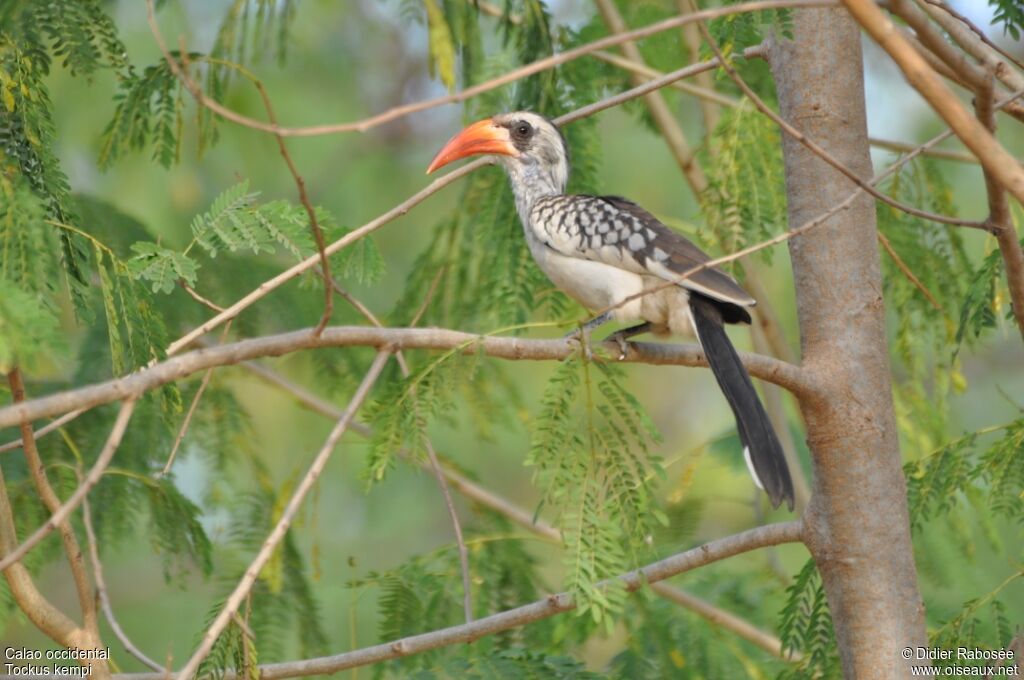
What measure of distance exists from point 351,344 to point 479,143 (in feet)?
5.31

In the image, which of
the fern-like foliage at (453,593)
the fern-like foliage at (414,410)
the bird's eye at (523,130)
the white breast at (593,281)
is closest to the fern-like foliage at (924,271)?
the white breast at (593,281)

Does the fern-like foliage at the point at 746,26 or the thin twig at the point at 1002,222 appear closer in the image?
the thin twig at the point at 1002,222

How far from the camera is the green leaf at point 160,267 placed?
86.0 inches

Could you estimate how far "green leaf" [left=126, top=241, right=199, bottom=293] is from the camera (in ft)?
7.17

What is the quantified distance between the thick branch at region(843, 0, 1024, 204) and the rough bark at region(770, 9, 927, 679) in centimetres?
101

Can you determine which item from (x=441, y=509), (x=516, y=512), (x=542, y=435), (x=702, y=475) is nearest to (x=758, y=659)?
(x=516, y=512)

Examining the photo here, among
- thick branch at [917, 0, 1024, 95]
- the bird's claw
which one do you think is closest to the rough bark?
thick branch at [917, 0, 1024, 95]

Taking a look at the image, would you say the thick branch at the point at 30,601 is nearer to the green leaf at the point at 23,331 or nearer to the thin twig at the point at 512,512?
the green leaf at the point at 23,331

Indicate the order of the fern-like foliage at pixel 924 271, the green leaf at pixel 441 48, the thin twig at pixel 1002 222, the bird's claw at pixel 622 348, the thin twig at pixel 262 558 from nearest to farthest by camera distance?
the thin twig at pixel 262 558 → the thin twig at pixel 1002 222 → the green leaf at pixel 441 48 → the bird's claw at pixel 622 348 → the fern-like foliage at pixel 924 271

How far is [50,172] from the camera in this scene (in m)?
2.09

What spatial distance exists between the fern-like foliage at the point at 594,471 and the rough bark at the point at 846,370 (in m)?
0.48

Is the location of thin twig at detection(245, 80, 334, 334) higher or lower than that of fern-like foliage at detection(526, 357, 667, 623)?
higher

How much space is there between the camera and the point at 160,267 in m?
2.21

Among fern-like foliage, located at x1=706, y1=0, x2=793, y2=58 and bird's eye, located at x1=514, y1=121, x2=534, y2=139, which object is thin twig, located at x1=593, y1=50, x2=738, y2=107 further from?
fern-like foliage, located at x1=706, y1=0, x2=793, y2=58
